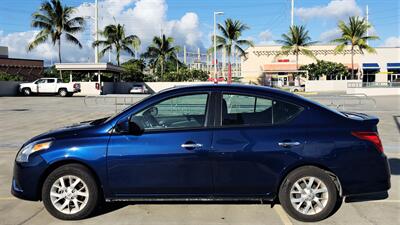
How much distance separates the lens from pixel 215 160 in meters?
4.71

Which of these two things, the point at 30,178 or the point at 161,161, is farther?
the point at 30,178

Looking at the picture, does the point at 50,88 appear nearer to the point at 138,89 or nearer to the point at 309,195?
the point at 138,89

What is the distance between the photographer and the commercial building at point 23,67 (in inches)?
2089

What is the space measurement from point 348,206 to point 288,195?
1.12m

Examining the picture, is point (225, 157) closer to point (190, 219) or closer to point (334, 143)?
point (190, 219)

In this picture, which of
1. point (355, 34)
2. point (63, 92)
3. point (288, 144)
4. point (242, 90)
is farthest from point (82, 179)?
point (355, 34)

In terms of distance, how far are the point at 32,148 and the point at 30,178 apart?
13.7 inches

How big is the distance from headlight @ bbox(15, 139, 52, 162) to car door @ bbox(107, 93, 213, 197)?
30.6 inches

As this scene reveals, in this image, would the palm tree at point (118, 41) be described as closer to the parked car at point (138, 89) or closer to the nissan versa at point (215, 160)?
the parked car at point (138, 89)

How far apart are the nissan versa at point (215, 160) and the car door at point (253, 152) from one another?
1 centimetres

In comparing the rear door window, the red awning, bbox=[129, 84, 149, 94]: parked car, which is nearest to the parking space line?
the rear door window

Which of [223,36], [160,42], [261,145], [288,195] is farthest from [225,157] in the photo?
[160,42]

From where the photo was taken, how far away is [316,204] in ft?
16.0

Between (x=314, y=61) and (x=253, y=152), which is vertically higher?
(x=314, y=61)
